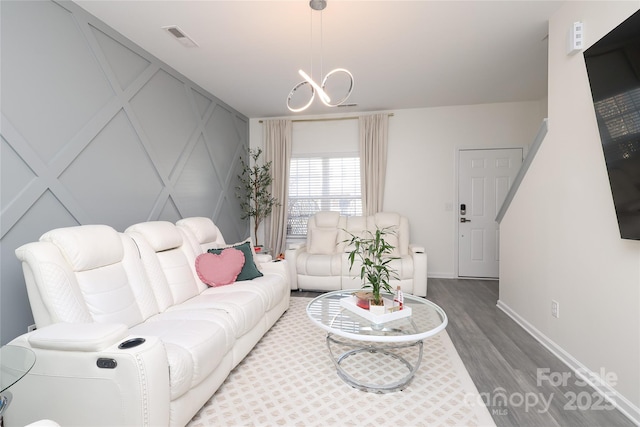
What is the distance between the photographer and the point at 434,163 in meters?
4.88

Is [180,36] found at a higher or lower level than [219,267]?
higher

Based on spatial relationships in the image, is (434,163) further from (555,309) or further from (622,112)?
(622,112)

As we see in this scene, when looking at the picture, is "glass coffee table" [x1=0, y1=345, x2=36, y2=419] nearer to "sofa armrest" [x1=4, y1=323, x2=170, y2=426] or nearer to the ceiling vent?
"sofa armrest" [x1=4, y1=323, x2=170, y2=426]

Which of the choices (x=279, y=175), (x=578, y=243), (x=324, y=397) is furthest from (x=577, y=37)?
(x=279, y=175)

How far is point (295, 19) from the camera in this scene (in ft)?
8.25

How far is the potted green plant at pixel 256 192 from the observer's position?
4980mm

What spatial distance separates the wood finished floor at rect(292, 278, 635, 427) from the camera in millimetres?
1707

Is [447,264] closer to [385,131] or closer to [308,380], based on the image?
[385,131]

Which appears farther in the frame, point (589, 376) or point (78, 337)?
point (589, 376)

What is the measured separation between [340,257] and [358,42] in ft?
8.16

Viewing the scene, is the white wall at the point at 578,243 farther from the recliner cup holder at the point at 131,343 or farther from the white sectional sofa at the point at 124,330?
the recliner cup holder at the point at 131,343

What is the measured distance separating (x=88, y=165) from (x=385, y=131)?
12.7ft

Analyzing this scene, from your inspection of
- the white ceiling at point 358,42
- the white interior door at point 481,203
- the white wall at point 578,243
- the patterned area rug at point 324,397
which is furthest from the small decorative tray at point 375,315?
the white interior door at point 481,203

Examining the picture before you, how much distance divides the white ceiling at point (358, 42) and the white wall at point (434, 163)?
0.58 meters
